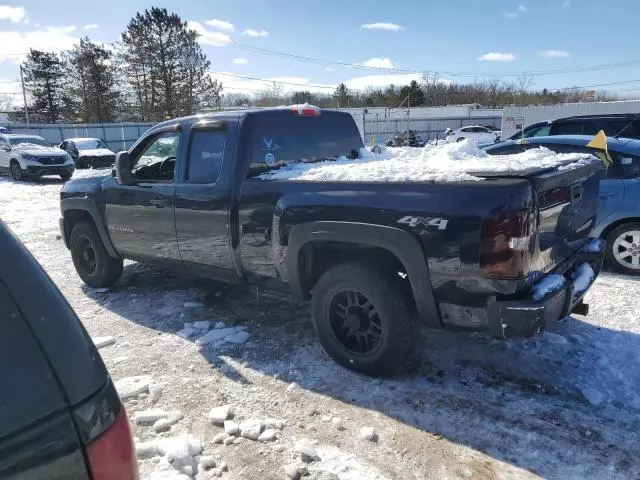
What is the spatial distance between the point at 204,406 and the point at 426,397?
149cm

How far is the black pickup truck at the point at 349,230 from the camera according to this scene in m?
2.95

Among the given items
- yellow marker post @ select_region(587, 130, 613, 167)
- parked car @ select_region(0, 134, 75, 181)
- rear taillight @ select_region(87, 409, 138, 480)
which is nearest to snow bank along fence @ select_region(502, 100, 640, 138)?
parked car @ select_region(0, 134, 75, 181)

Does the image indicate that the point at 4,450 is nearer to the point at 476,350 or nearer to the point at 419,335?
the point at 419,335

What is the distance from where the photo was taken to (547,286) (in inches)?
122

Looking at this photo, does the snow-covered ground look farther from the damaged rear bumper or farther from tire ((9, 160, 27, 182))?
tire ((9, 160, 27, 182))

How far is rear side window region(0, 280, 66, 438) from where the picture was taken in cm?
112

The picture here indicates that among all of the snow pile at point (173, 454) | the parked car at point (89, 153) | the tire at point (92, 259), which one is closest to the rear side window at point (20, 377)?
the snow pile at point (173, 454)

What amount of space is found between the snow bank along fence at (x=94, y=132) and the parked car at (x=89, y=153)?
9.58 meters

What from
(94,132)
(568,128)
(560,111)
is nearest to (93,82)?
(94,132)

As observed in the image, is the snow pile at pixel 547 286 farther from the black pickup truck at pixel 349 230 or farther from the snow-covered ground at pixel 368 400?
the snow-covered ground at pixel 368 400

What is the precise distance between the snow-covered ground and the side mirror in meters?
1.32

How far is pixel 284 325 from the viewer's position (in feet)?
15.3

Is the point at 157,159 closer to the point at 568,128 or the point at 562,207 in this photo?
the point at 562,207

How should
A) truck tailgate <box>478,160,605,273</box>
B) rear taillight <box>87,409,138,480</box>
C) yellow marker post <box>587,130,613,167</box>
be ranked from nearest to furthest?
rear taillight <box>87,409,138,480</box>
truck tailgate <box>478,160,605,273</box>
yellow marker post <box>587,130,613,167</box>
